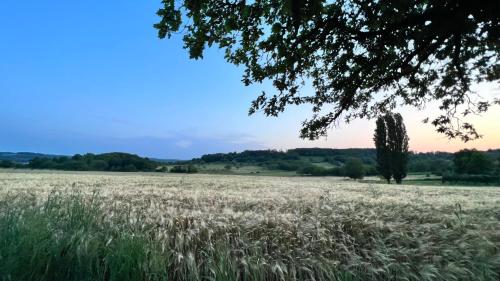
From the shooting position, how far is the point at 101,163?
277 feet

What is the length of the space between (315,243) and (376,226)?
8.77ft

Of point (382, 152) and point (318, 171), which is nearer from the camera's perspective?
point (382, 152)

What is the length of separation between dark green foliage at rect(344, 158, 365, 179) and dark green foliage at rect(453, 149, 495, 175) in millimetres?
21375

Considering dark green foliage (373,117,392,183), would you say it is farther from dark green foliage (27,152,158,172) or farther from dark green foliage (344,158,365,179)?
dark green foliage (27,152,158,172)

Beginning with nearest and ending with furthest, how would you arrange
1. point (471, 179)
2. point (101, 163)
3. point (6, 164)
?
point (471, 179)
point (6, 164)
point (101, 163)

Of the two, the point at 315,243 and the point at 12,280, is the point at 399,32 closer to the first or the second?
the point at 315,243

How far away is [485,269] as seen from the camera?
204 inches

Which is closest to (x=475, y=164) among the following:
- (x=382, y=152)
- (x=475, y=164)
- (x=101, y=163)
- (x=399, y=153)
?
(x=475, y=164)

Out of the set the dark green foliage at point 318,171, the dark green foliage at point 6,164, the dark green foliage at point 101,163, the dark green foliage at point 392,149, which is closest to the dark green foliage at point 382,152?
the dark green foliage at point 392,149

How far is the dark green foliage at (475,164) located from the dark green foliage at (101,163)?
7096cm

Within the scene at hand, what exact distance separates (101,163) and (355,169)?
58874 mm

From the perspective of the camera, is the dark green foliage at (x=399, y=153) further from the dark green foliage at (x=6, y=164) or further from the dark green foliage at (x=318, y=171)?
the dark green foliage at (x=6, y=164)

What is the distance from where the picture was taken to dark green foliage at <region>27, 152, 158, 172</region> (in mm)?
80625

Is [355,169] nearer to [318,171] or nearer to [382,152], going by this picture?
[318,171]
